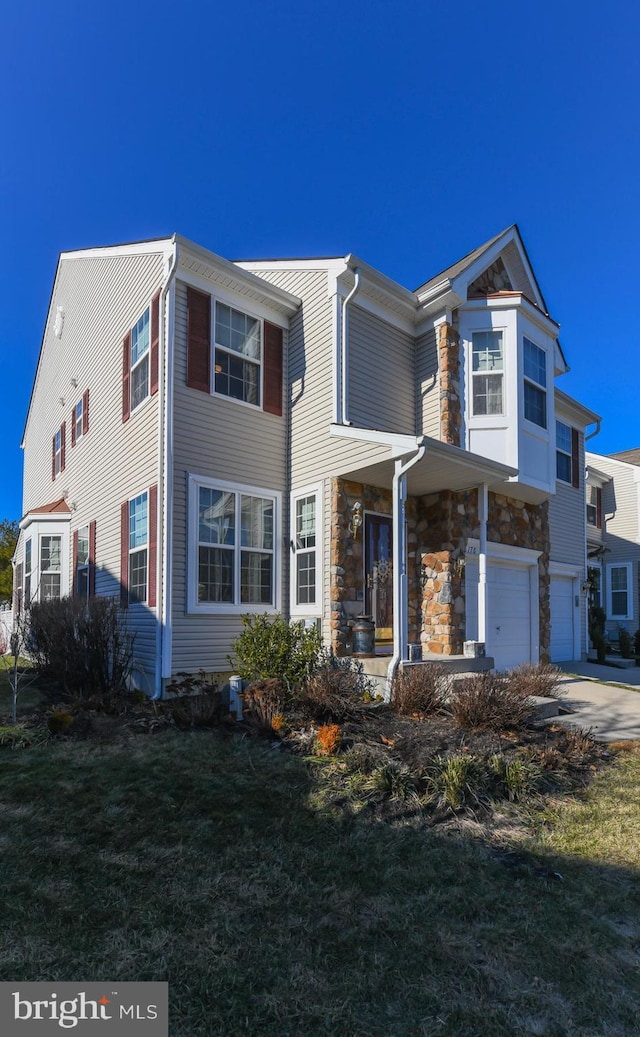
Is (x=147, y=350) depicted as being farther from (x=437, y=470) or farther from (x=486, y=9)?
(x=486, y=9)

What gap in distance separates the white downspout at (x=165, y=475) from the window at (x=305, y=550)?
2.20 m

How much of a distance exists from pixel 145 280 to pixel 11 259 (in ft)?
30.4

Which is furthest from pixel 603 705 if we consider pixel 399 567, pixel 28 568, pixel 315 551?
pixel 28 568

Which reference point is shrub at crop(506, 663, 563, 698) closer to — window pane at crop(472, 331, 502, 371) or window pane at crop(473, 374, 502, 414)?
window pane at crop(473, 374, 502, 414)

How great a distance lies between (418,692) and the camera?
6926 millimetres

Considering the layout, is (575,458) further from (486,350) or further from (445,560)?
(445,560)

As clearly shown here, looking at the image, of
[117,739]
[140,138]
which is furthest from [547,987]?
[140,138]

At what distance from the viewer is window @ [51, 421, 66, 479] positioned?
1488 cm

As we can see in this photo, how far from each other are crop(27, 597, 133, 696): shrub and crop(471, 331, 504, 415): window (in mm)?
6754

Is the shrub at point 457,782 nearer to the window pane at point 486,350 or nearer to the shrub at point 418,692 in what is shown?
the shrub at point 418,692

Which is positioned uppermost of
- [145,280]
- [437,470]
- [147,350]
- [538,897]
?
[145,280]

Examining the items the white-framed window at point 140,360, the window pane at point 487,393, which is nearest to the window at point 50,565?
the white-framed window at point 140,360

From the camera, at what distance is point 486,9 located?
909cm

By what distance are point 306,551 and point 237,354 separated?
3.37 metres
